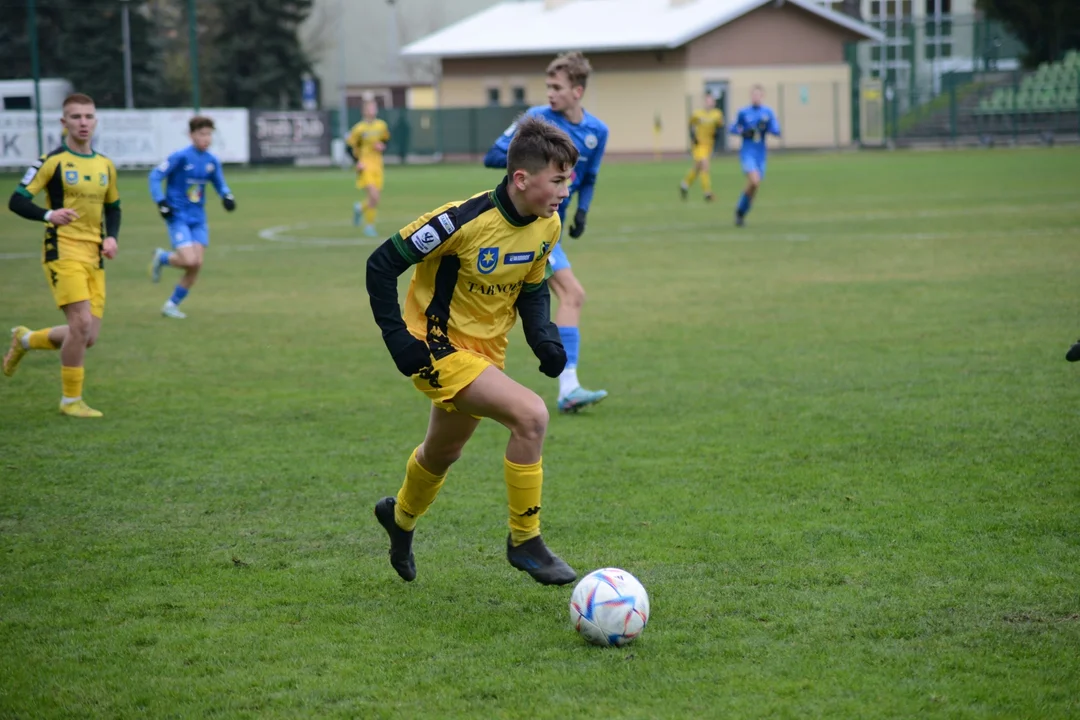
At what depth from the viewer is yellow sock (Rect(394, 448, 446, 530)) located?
16.4 feet

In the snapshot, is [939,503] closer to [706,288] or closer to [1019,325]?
[1019,325]

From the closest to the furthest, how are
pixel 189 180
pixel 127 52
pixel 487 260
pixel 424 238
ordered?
pixel 424 238, pixel 487 260, pixel 189 180, pixel 127 52

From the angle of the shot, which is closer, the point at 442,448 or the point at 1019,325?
the point at 442,448

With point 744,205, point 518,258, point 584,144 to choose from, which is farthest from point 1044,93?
point 518,258

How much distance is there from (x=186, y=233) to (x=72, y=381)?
16.8 ft

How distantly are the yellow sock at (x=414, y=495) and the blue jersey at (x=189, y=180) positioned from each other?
8754mm

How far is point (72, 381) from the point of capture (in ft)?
27.1

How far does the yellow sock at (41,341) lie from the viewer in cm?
862

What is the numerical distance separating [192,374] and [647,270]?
737cm

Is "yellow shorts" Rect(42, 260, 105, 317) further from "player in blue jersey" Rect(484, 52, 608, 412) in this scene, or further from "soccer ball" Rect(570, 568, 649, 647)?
"soccer ball" Rect(570, 568, 649, 647)

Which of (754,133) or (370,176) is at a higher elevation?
(754,133)

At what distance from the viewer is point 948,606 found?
14.8 ft

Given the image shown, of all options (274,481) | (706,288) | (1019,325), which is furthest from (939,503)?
(706,288)

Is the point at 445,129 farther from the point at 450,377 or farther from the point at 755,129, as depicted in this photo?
the point at 450,377
